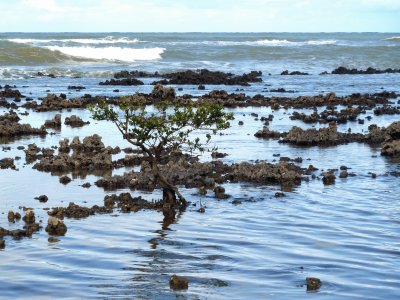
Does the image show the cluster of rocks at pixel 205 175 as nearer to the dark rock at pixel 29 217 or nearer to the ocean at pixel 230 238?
the ocean at pixel 230 238

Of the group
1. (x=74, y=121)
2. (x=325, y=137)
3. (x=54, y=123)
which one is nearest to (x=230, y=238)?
(x=325, y=137)

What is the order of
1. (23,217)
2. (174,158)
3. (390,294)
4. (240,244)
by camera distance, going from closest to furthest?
1. (390,294)
2. (240,244)
3. (23,217)
4. (174,158)

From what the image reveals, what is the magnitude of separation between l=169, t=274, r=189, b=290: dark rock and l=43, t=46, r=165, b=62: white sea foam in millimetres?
65282

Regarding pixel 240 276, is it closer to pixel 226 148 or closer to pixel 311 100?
pixel 226 148

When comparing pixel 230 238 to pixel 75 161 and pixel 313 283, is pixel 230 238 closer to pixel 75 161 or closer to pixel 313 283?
pixel 313 283

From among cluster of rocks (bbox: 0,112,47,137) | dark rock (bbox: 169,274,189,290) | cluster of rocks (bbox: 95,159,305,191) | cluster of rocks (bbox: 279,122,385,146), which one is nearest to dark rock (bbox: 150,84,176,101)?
cluster of rocks (bbox: 0,112,47,137)

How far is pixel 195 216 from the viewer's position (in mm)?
14547

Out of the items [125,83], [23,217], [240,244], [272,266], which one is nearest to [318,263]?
[272,266]

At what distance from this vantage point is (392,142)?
71.8ft

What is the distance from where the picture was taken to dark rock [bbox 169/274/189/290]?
33.2 ft

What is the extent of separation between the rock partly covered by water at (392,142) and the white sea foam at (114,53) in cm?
5471

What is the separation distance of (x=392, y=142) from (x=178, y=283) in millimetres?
13076

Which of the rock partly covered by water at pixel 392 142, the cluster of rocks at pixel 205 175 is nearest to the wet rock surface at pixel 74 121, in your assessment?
the cluster of rocks at pixel 205 175

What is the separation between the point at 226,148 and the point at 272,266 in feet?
37.7
